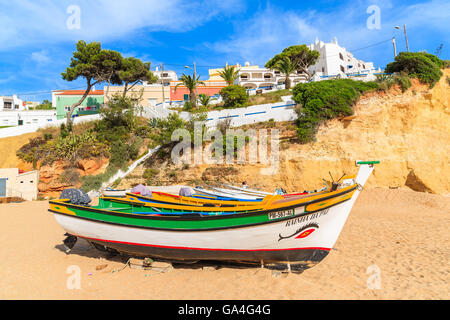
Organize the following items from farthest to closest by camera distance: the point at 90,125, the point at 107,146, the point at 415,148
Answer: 1. the point at 90,125
2. the point at 107,146
3. the point at 415,148

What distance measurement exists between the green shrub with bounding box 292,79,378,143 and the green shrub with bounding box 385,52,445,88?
139 inches

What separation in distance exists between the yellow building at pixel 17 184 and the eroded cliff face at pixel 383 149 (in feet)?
44.4

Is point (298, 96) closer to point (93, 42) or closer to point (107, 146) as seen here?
point (107, 146)

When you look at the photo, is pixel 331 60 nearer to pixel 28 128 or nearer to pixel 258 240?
pixel 258 240

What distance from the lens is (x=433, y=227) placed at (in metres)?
10.9

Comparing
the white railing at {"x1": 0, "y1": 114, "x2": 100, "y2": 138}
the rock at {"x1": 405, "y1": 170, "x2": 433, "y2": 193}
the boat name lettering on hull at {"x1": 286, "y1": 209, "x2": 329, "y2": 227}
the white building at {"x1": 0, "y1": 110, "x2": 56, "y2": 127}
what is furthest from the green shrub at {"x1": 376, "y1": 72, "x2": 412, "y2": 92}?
the white building at {"x1": 0, "y1": 110, "x2": 56, "y2": 127}

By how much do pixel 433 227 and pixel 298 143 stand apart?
31.5 ft

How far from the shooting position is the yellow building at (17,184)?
19.9 m

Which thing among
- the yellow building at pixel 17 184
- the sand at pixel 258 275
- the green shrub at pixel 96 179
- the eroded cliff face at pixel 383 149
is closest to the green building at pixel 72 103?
the yellow building at pixel 17 184

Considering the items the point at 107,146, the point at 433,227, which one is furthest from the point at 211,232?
the point at 107,146

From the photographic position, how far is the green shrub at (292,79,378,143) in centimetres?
1841

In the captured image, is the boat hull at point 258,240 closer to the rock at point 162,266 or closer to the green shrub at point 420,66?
the rock at point 162,266

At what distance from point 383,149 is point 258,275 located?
15579 mm
